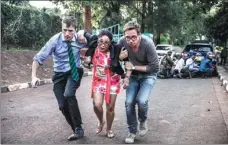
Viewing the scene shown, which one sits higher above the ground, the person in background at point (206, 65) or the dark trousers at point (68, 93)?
the dark trousers at point (68, 93)

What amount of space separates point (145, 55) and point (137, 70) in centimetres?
22

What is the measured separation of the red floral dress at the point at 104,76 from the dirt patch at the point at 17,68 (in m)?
7.29

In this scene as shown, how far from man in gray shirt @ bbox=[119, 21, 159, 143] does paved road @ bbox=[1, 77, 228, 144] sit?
0.41 m

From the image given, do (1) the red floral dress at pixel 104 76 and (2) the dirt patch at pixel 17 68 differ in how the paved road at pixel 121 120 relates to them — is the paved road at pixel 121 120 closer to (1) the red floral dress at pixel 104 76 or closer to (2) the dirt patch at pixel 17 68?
(1) the red floral dress at pixel 104 76

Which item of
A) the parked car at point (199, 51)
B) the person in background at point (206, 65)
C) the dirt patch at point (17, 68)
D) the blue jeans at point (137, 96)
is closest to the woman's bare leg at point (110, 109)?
the blue jeans at point (137, 96)

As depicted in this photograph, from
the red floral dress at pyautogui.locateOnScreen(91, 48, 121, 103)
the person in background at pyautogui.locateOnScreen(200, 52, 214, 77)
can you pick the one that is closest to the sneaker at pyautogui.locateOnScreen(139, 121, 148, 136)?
the red floral dress at pyautogui.locateOnScreen(91, 48, 121, 103)

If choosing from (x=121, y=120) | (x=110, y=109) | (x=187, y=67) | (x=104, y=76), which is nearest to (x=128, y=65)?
(x=104, y=76)

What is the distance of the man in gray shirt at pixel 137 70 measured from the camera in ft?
18.1

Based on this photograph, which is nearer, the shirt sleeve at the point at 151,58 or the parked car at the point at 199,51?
the shirt sleeve at the point at 151,58

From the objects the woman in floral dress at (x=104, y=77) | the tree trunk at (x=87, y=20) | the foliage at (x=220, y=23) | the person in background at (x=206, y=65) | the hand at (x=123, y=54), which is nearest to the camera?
the hand at (x=123, y=54)

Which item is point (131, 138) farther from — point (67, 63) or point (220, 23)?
point (220, 23)

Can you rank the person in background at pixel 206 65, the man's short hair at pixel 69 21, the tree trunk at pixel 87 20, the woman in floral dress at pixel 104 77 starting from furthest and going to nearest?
the tree trunk at pixel 87 20 < the person in background at pixel 206 65 < the woman in floral dress at pixel 104 77 < the man's short hair at pixel 69 21

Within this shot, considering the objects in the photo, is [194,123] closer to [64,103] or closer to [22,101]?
[64,103]

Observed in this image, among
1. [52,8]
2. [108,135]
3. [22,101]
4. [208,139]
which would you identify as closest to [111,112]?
[108,135]
